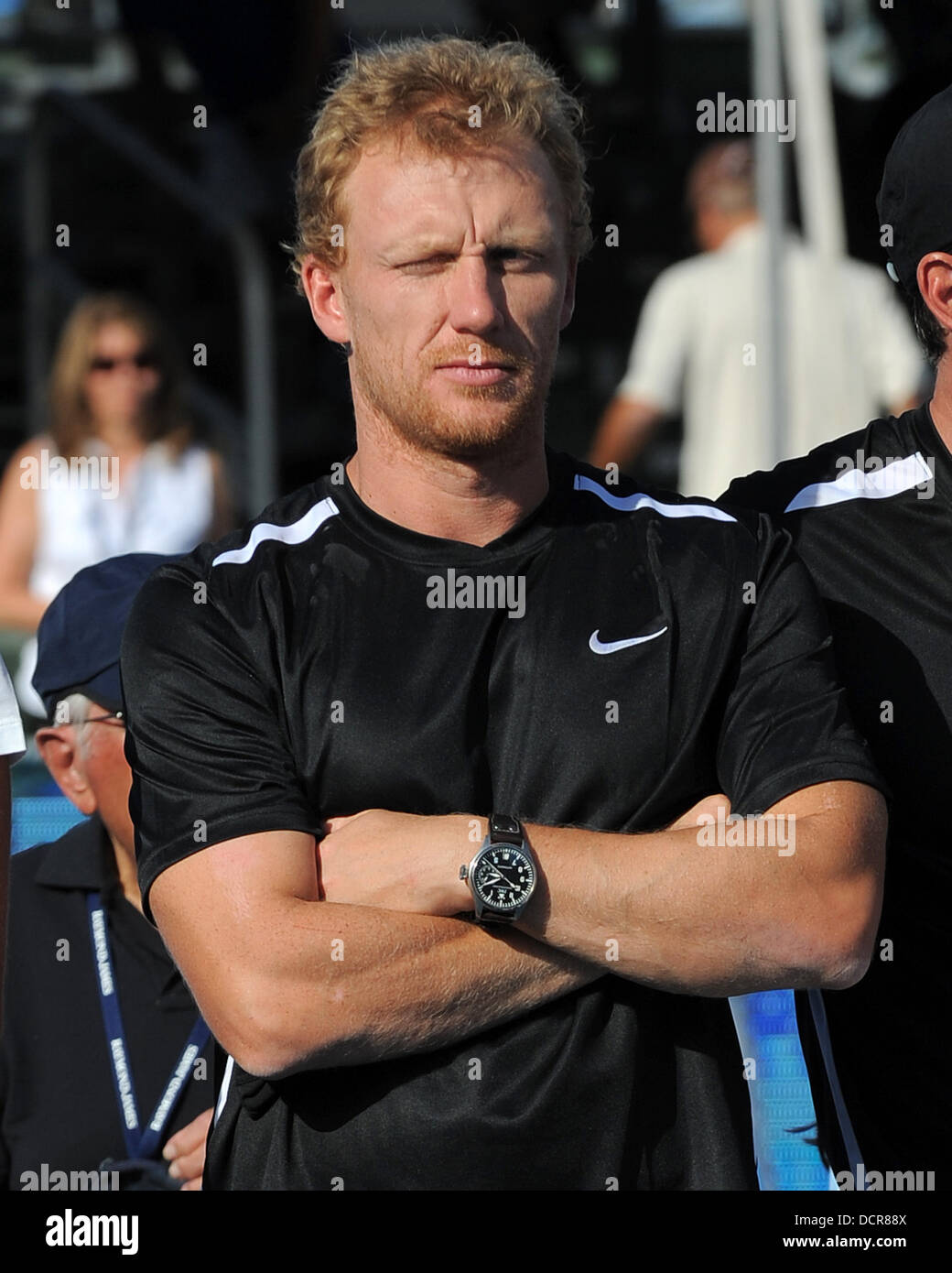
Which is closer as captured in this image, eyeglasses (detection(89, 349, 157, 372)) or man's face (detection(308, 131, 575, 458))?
man's face (detection(308, 131, 575, 458))

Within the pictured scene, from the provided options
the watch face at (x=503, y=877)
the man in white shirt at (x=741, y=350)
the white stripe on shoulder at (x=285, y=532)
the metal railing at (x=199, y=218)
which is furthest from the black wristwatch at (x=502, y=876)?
the metal railing at (x=199, y=218)

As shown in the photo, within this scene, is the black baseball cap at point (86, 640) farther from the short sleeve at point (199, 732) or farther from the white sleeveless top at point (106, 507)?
the white sleeveless top at point (106, 507)

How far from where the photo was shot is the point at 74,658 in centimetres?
304

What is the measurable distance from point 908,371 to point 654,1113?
4.07 meters

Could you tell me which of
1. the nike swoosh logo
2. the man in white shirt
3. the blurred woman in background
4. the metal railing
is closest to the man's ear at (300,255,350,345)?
the nike swoosh logo

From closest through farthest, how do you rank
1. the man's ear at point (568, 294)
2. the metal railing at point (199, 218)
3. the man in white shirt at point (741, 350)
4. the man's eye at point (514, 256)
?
the man's eye at point (514, 256) → the man's ear at point (568, 294) → the man in white shirt at point (741, 350) → the metal railing at point (199, 218)

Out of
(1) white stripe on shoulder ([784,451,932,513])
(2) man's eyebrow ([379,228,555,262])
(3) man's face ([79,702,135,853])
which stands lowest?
(3) man's face ([79,702,135,853])

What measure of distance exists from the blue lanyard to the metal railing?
3.71 meters

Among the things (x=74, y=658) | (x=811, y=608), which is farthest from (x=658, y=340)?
(x=811, y=608)

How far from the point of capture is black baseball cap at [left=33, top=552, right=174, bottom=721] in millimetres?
3014

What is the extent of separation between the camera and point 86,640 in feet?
10.0

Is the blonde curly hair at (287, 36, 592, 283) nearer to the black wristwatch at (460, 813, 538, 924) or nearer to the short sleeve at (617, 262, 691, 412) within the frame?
the black wristwatch at (460, 813, 538, 924)

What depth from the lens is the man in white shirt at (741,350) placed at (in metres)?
5.72

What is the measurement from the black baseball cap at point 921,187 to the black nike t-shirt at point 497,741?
57 centimetres
